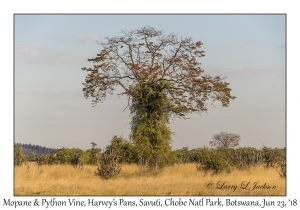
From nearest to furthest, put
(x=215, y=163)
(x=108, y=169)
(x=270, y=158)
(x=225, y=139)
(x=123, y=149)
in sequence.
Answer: (x=108, y=169), (x=215, y=163), (x=123, y=149), (x=270, y=158), (x=225, y=139)

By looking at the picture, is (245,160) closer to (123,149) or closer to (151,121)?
(151,121)

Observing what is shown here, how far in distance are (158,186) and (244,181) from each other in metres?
4.01

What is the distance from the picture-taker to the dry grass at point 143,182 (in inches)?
858

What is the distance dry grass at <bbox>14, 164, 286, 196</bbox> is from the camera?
71.5ft

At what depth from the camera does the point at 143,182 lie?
2417 cm

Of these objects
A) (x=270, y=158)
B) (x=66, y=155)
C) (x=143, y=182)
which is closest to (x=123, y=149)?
(x=143, y=182)

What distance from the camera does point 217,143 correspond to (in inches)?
2442

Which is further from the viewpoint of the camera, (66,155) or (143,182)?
(66,155)

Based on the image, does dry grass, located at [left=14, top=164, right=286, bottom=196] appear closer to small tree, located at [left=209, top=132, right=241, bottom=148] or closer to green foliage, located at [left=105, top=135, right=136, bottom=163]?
green foliage, located at [left=105, top=135, right=136, bottom=163]

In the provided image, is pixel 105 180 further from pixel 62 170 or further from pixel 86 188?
pixel 62 170

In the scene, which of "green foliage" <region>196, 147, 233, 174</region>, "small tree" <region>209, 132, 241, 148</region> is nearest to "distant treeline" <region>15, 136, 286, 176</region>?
"green foliage" <region>196, 147, 233, 174</region>

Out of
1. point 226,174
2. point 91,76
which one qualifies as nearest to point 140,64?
point 91,76

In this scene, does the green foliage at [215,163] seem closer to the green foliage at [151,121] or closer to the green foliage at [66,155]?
the green foliage at [151,121]
